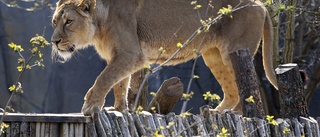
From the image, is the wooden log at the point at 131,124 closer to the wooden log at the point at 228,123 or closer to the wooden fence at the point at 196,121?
the wooden fence at the point at 196,121

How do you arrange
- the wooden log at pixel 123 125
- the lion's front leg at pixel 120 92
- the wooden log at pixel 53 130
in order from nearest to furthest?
the wooden log at pixel 53 130 → the wooden log at pixel 123 125 → the lion's front leg at pixel 120 92

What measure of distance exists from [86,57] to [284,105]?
572 centimetres

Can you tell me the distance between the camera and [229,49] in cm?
608

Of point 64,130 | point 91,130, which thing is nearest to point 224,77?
point 91,130

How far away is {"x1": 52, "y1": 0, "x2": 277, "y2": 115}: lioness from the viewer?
5.46 meters

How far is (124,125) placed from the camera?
13.9 feet

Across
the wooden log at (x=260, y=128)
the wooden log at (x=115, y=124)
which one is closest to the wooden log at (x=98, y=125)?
the wooden log at (x=115, y=124)

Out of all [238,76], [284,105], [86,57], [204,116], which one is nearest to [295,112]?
[284,105]

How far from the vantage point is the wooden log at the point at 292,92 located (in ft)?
17.1

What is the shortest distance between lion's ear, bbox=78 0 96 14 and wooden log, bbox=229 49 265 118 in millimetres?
1123

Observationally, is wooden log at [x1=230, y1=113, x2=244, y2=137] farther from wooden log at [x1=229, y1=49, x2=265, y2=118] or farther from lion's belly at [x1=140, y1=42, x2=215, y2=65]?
lion's belly at [x1=140, y1=42, x2=215, y2=65]

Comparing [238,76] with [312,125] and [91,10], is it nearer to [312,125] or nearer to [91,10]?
[312,125]

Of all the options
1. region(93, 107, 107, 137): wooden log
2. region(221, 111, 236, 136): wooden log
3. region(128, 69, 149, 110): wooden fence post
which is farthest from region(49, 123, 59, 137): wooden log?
region(128, 69, 149, 110): wooden fence post

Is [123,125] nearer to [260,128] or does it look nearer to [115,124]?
[115,124]
